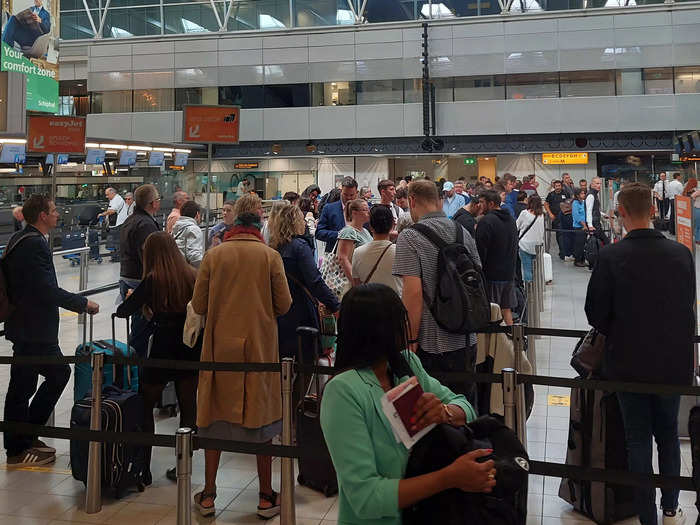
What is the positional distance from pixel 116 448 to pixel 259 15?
107 feet

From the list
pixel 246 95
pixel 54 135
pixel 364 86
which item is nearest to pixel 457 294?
pixel 54 135

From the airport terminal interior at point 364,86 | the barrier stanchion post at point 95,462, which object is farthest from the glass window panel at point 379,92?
the barrier stanchion post at point 95,462

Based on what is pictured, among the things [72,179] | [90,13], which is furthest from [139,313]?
[90,13]

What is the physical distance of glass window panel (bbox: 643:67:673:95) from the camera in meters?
30.7

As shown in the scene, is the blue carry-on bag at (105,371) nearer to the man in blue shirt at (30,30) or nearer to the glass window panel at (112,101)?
the man in blue shirt at (30,30)

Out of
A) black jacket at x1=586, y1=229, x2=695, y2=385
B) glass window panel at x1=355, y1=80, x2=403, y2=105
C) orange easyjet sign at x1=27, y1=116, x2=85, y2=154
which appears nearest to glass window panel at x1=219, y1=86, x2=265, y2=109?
glass window panel at x1=355, y1=80, x2=403, y2=105

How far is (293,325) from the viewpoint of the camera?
5.33 m

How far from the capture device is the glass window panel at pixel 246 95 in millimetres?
34594

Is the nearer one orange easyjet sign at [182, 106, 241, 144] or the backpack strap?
the backpack strap

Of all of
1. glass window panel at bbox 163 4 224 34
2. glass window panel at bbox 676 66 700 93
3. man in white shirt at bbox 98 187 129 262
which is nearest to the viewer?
man in white shirt at bbox 98 187 129 262

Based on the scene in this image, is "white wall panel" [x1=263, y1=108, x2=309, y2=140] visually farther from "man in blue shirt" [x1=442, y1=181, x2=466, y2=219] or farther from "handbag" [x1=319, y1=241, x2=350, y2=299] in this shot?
"handbag" [x1=319, y1=241, x2=350, y2=299]

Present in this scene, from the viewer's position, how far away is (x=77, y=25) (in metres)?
36.8

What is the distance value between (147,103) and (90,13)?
18.2 ft

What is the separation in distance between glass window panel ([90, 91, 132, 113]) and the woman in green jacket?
3633 cm
